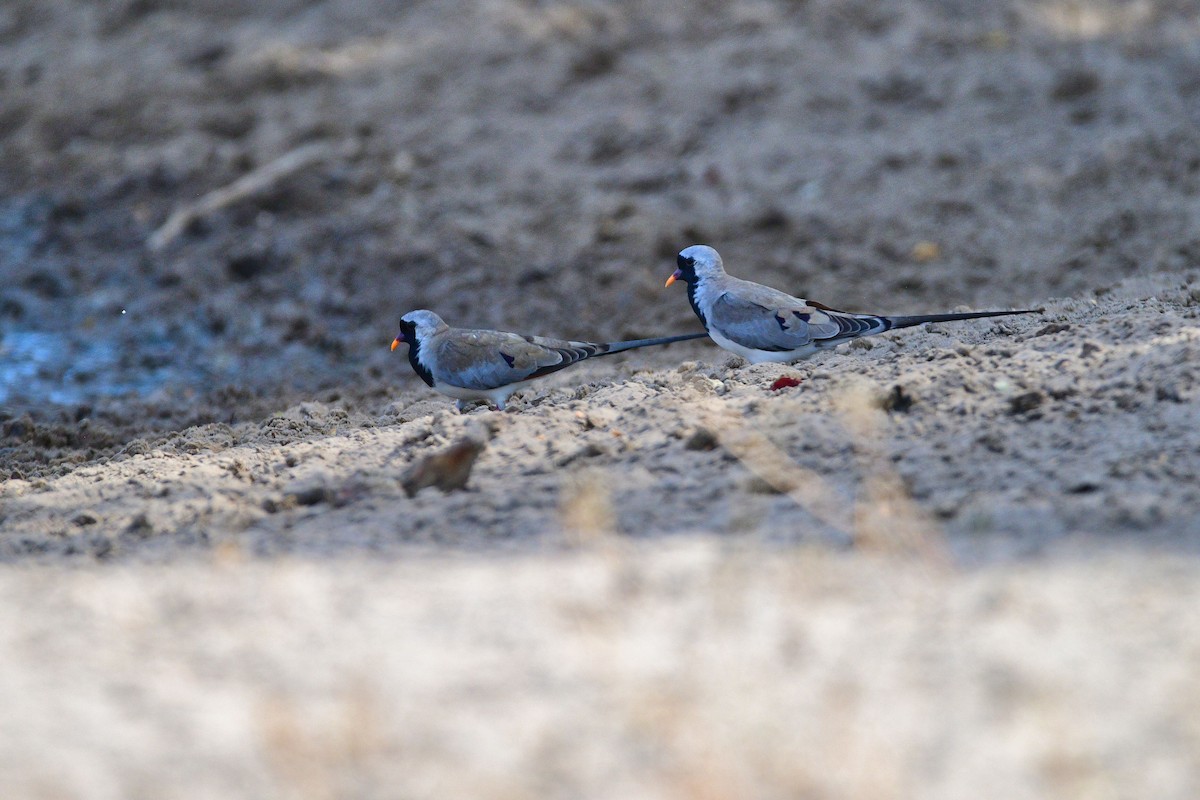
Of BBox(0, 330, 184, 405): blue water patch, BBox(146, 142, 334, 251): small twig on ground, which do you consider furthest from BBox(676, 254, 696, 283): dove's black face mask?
BBox(146, 142, 334, 251): small twig on ground

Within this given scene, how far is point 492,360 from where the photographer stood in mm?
6211

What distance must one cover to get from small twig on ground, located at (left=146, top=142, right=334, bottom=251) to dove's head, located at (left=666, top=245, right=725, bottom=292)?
3.91 meters

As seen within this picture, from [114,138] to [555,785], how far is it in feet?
29.5

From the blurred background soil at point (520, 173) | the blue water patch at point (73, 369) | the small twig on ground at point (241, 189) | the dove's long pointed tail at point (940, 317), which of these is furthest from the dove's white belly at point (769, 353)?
the small twig on ground at point (241, 189)

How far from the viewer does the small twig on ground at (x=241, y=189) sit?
30.4ft

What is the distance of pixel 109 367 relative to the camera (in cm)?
808

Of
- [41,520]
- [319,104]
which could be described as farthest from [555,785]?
[319,104]

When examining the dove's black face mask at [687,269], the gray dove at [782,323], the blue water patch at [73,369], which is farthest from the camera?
the blue water patch at [73,369]

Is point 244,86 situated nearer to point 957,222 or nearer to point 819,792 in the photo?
point 957,222

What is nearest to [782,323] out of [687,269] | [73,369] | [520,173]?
[687,269]

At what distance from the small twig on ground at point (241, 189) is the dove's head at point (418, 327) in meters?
3.28

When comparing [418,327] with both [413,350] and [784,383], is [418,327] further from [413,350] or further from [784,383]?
[784,383]

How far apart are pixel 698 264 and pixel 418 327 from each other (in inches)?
55.8

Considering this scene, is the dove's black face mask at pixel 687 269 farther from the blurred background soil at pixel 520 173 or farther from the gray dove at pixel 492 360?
the blurred background soil at pixel 520 173
